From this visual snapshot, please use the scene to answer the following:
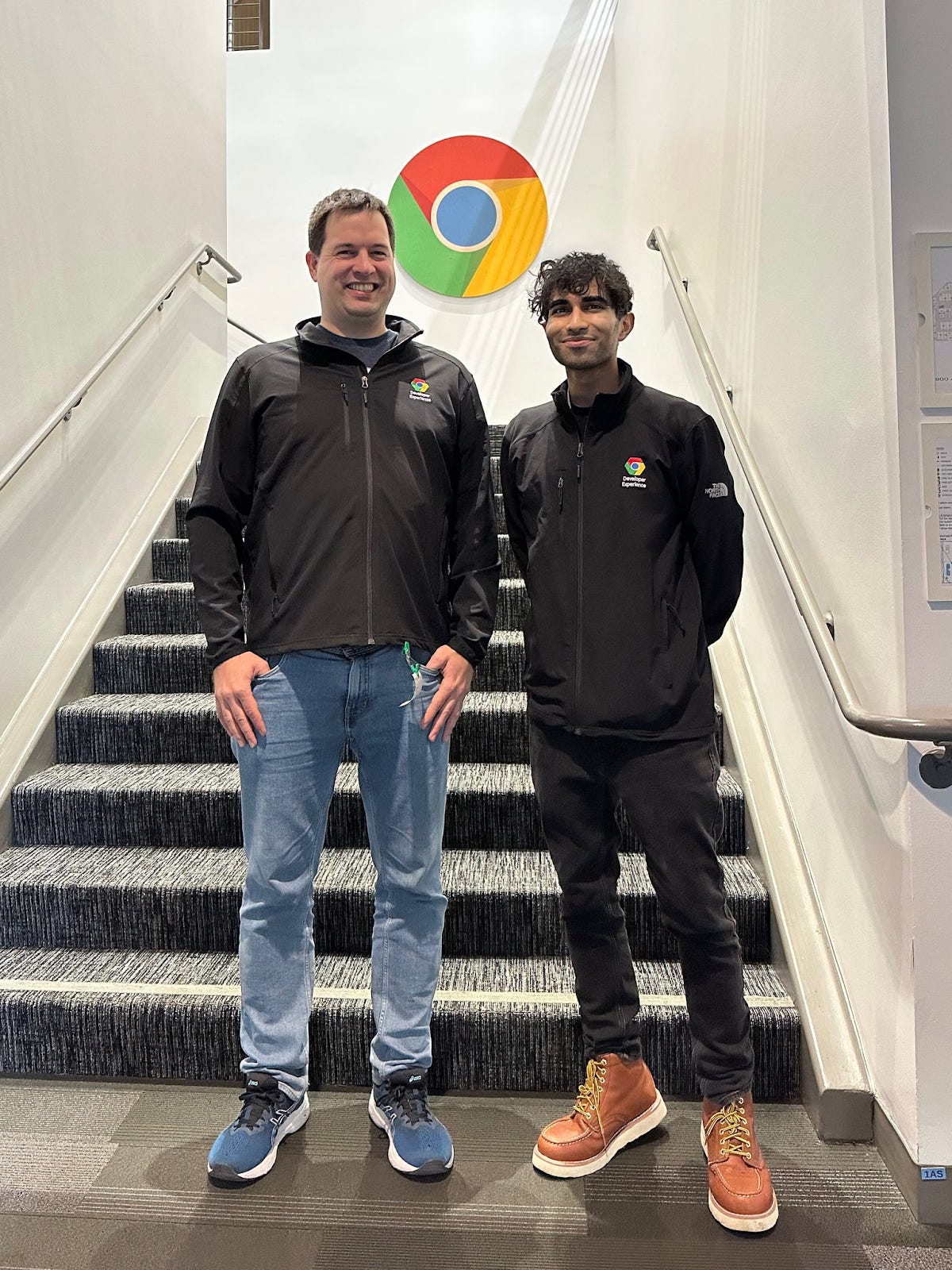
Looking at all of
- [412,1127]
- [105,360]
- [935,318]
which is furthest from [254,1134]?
[105,360]

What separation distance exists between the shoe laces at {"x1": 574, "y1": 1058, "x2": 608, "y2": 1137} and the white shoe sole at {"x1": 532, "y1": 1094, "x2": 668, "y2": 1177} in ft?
0.12

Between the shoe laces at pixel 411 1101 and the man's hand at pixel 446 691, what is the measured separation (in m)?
0.62

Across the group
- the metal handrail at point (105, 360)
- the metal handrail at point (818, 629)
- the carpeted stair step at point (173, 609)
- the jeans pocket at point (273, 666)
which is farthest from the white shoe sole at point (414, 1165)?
the metal handrail at point (105, 360)

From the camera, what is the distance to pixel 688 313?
301cm

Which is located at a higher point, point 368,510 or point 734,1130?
point 368,510

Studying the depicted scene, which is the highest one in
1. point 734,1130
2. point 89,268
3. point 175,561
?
point 89,268

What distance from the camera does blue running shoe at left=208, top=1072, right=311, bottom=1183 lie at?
5.32ft

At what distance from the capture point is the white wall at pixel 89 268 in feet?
8.43

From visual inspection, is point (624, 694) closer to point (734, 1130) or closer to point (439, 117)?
point (734, 1130)

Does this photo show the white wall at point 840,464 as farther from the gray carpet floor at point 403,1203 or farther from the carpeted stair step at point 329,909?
the carpeted stair step at point 329,909

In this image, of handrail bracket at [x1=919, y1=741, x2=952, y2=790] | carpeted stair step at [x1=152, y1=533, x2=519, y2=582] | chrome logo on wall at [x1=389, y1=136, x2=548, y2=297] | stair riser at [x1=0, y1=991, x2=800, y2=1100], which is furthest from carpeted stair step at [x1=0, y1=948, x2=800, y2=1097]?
chrome logo on wall at [x1=389, y1=136, x2=548, y2=297]

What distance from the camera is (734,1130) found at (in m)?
1.58

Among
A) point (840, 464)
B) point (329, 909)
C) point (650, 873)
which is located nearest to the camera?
point (650, 873)

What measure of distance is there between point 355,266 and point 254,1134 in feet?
4.84
